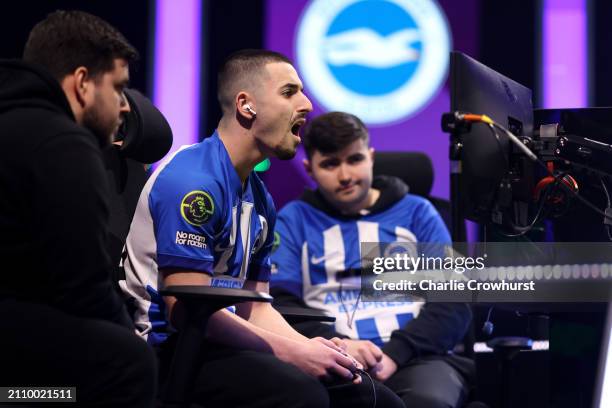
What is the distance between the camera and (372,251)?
3.32 meters

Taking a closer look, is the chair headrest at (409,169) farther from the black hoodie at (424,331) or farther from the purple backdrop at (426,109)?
the purple backdrop at (426,109)

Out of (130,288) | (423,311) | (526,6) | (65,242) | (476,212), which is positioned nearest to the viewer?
(65,242)

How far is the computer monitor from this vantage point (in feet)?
7.69

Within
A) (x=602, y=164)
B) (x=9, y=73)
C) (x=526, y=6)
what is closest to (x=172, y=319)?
(x=9, y=73)

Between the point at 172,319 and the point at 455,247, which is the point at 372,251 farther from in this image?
the point at 172,319

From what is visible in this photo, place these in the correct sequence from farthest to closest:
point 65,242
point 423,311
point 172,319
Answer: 1. point 423,311
2. point 172,319
3. point 65,242

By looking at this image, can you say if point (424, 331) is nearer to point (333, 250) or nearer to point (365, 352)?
point (365, 352)

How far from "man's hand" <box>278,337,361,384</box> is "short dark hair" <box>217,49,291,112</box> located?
2.53 ft

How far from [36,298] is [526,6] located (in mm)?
4112

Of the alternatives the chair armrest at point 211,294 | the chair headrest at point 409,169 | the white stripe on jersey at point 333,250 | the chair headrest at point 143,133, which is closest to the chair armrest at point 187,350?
the chair armrest at point 211,294

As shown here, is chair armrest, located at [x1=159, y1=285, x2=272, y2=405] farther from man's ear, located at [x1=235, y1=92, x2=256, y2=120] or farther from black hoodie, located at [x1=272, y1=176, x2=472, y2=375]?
black hoodie, located at [x1=272, y1=176, x2=472, y2=375]

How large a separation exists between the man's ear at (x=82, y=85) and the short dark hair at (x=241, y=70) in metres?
0.77

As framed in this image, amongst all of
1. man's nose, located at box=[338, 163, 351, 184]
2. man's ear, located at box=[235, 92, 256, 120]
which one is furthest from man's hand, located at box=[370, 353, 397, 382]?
man's ear, located at box=[235, 92, 256, 120]

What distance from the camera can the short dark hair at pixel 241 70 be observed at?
2584mm
